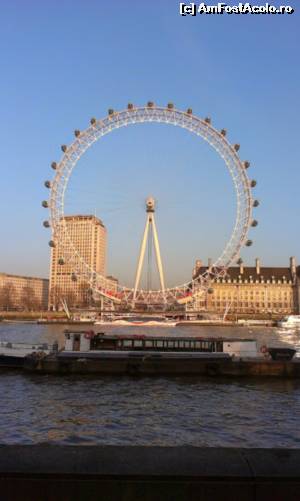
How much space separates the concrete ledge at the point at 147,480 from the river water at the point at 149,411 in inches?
481

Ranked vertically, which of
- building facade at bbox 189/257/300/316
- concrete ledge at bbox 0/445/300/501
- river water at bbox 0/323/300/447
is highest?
building facade at bbox 189/257/300/316

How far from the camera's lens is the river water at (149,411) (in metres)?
16.5

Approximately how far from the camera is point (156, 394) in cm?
2519

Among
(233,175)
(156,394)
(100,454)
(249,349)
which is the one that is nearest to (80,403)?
(156,394)

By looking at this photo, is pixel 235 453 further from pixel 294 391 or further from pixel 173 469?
pixel 294 391

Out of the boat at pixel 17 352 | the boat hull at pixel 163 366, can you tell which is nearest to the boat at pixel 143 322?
the boat at pixel 17 352

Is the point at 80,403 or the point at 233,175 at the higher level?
the point at 233,175

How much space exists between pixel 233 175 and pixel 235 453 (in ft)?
233

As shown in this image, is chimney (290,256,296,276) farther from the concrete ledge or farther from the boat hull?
the concrete ledge

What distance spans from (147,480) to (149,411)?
18.0m

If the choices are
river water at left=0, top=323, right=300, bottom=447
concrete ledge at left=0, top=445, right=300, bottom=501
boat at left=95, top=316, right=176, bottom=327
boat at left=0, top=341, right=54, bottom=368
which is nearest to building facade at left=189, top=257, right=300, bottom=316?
boat at left=95, top=316, right=176, bottom=327

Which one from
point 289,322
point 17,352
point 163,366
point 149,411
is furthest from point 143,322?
point 149,411

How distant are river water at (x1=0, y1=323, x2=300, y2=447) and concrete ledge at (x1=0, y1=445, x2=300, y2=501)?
40.1ft

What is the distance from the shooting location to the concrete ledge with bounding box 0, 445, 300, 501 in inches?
139
